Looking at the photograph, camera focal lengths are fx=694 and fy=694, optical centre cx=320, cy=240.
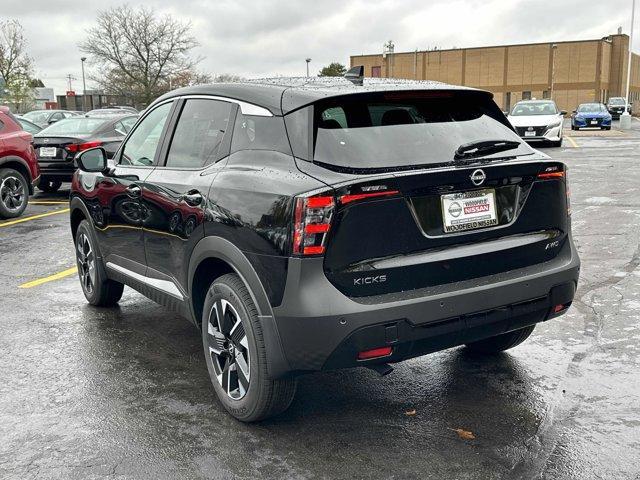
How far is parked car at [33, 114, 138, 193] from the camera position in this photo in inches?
509

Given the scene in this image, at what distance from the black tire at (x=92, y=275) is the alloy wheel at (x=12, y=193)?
573 cm

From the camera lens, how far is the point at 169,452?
340 centimetres

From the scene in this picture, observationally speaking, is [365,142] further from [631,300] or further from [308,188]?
[631,300]

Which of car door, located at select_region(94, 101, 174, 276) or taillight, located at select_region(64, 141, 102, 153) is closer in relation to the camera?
car door, located at select_region(94, 101, 174, 276)

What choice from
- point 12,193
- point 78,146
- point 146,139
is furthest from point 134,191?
point 78,146

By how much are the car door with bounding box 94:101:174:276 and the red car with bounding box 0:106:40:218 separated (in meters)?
6.33

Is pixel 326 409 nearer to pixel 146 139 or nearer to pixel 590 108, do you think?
pixel 146 139

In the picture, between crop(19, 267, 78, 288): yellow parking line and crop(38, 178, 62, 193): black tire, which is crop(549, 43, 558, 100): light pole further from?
crop(19, 267, 78, 288): yellow parking line

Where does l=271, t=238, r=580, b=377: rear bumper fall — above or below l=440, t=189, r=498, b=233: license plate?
below

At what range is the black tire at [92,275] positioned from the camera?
18.4 ft

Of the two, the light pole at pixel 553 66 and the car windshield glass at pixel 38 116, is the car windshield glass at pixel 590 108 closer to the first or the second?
the car windshield glass at pixel 38 116

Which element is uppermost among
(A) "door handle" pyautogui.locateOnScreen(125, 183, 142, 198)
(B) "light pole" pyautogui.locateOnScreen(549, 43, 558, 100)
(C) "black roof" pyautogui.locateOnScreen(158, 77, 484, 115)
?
(B) "light pole" pyautogui.locateOnScreen(549, 43, 558, 100)

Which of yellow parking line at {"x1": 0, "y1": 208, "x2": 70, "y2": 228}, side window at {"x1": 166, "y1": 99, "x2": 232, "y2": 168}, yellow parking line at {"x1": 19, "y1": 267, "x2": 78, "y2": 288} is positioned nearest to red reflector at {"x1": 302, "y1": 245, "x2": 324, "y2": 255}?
side window at {"x1": 166, "y1": 99, "x2": 232, "y2": 168}

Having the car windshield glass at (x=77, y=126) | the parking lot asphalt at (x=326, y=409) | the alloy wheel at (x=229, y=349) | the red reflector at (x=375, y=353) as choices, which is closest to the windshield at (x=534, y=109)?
the car windshield glass at (x=77, y=126)
